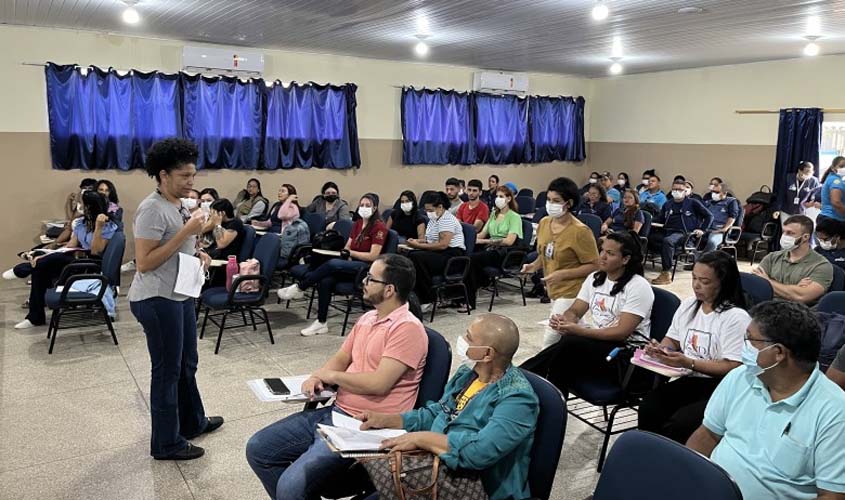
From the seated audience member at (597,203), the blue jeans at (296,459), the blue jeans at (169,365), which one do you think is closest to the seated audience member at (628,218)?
the seated audience member at (597,203)

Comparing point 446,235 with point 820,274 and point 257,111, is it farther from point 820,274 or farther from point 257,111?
point 257,111

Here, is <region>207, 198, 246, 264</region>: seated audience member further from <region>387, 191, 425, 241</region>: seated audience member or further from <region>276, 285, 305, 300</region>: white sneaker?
<region>387, 191, 425, 241</region>: seated audience member

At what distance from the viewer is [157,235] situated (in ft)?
9.61

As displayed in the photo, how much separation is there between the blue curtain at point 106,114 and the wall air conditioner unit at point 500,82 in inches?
185

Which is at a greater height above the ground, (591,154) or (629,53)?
(629,53)

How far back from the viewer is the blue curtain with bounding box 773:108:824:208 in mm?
9031

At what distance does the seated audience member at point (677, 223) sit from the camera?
27.1 feet

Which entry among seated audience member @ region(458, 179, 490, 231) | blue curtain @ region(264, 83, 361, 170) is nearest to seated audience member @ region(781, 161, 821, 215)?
seated audience member @ region(458, 179, 490, 231)

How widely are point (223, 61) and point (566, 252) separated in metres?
6.00

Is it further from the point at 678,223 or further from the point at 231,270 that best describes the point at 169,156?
the point at 678,223

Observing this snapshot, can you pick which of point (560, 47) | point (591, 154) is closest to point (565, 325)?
point (560, 47)

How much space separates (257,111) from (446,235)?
392cm

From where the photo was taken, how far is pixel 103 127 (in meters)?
7.71

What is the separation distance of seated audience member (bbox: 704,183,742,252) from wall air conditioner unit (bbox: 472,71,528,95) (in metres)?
3.54
